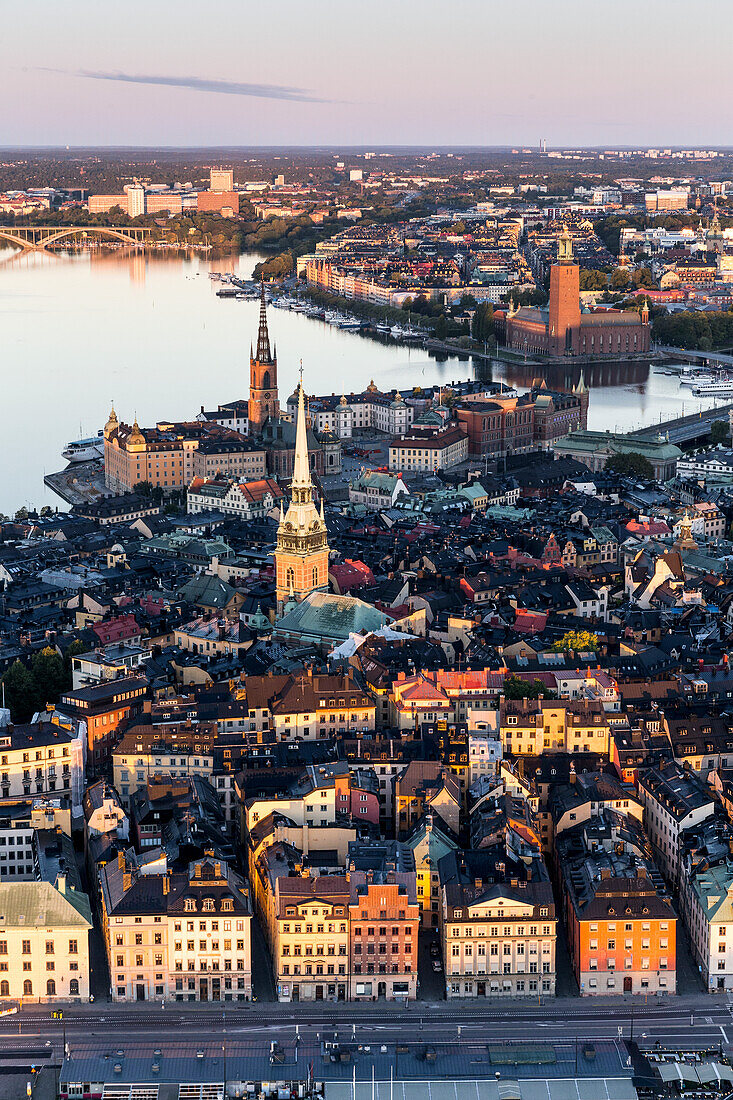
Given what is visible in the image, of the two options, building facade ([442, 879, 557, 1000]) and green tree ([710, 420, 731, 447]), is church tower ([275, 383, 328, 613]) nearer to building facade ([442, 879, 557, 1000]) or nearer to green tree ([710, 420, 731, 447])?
building facade ([442, 879, 557, 1000])

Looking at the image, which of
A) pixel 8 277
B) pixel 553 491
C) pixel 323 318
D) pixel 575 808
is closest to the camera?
pixel 575 808

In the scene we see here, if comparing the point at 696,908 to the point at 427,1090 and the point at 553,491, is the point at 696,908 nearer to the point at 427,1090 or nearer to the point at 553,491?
the point at 427,1090

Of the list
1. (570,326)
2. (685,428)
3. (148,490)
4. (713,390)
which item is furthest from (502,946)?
(570,326)

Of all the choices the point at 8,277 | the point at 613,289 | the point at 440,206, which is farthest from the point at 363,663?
Result: the point at 440,206

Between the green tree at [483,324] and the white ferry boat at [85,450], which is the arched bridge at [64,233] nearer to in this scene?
the green tree at [483,324]

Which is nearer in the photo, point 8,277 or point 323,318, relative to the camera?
point 323,318

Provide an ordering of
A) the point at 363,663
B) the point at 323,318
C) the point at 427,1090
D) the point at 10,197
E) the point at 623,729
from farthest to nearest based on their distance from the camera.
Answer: the point at 10,197
the point at 323,318
the point at 363,663
the point at 623,729
the point at 427,1090

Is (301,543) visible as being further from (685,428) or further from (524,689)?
(685,428)

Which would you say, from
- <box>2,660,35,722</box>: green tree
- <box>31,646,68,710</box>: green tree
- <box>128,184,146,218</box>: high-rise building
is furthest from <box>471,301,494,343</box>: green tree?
<box>128,184,146,218</box>: high-rise building
